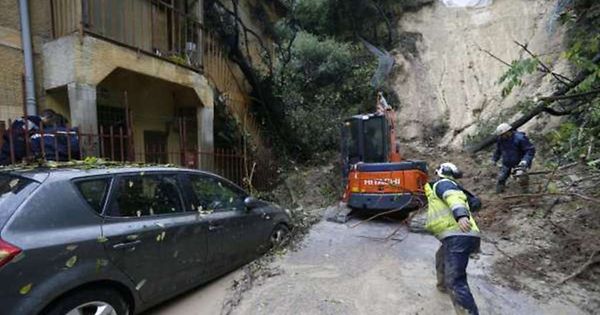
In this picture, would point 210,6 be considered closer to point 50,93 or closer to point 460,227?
point 50,93

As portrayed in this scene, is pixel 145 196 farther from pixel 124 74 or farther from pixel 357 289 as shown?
pixel 124 74

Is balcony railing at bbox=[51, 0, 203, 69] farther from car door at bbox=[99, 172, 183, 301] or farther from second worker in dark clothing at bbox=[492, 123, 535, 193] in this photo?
second worker in dark clothing at bbox=[492, 123, 535, 193]

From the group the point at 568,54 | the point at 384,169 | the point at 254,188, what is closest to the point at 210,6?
the point at 254,188

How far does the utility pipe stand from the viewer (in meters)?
5.95

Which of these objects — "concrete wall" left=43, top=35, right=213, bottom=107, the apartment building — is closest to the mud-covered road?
the apartment building

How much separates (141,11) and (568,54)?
23.9ft

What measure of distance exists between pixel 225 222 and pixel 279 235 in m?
1.42

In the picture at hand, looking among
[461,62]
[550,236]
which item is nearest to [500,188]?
[550,236]

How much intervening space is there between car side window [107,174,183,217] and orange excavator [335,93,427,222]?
14.3 ft

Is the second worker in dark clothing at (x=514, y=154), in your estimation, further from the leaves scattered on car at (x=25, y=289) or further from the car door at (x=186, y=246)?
the leaves scattered on car at (x=25, y=289)

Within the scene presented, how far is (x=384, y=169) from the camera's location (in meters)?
7.15

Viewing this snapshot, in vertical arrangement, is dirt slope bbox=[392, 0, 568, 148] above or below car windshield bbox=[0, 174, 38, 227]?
above

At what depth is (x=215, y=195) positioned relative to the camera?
437 cm

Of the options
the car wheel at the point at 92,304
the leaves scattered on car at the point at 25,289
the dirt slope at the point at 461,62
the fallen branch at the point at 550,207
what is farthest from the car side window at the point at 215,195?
the dirt slope at the point at 461,62
